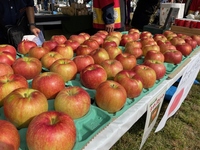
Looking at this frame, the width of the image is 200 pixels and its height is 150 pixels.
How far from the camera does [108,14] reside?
106 inches

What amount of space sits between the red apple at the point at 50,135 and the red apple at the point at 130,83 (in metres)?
0.49

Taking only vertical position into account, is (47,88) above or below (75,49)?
below

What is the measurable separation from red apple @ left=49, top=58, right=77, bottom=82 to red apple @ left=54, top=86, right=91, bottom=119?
29 centimetres

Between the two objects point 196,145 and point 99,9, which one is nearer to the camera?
point 196,145

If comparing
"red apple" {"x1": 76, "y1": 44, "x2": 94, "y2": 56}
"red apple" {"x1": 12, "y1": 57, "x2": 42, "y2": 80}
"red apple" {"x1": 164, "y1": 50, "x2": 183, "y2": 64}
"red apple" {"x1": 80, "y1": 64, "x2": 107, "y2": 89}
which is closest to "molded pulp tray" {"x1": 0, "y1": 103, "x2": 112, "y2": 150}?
"red apple" {"x1": 80, "y1": 64, "x2": 107, "y2": 89}

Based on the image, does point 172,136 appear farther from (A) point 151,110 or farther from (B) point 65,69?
(B) point 65,69

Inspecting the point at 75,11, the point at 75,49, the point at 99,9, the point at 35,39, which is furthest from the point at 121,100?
the point at 75,11

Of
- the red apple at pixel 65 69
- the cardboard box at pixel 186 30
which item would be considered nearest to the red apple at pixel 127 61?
the red apple at pixel 65 69

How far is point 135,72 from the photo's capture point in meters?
1.33

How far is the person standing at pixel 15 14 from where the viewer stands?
246cm

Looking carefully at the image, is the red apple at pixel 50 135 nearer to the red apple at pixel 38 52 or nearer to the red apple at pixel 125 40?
the red apple at pixel 38 52

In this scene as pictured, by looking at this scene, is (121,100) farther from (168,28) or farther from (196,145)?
(168,28)

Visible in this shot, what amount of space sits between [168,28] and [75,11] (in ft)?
9.97

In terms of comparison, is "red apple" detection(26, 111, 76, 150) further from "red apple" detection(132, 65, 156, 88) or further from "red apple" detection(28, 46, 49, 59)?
"red apple" detection(28, 46, 49, 59)
